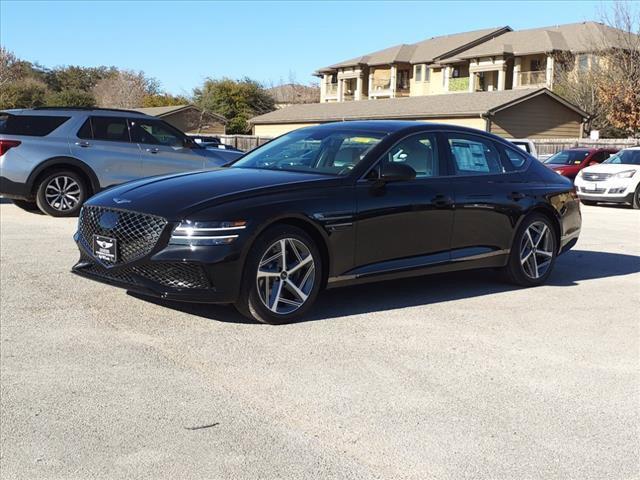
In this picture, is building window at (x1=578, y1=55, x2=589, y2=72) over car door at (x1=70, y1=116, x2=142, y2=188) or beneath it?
over

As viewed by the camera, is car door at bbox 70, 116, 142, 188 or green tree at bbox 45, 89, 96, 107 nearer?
car door at bbox 70, 116, 142, 188

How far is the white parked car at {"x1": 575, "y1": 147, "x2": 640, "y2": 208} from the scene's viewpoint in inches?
740

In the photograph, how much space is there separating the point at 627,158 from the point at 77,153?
14.7 meters

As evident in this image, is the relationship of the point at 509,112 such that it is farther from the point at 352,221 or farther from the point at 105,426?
the point at 105,426

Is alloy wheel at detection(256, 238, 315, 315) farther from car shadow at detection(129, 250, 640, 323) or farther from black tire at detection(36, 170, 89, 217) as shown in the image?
black tire at detection(36, 170, 89, 217)

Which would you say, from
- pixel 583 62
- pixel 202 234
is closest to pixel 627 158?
pixel 202 234

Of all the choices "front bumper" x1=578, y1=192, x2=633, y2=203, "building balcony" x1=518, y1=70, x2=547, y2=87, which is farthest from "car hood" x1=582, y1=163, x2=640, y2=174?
"building balcony" x1=518, y1=70, x2=547, y2=87

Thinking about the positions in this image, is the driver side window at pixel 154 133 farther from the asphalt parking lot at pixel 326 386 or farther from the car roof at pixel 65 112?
the asphalt parking lot at pixel 326 386

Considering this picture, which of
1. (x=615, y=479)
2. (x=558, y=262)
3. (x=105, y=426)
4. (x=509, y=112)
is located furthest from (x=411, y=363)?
(x=509, y=112)

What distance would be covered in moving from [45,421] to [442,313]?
3.52 m

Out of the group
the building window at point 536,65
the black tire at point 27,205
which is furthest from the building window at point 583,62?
the black tire at point 27,205

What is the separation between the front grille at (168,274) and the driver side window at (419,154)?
7.04 ft

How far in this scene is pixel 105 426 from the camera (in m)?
3.84

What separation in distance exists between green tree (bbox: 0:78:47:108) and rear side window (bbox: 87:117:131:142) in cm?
4144
